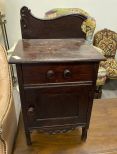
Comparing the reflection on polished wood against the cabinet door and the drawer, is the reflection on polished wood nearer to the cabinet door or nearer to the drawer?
the cabinet door

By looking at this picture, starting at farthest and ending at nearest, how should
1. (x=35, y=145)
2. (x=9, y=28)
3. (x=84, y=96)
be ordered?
(x=9, y=28)
(x=35, y=145)
(x=84, y=96)

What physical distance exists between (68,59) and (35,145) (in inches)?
24.4

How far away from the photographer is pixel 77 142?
3.53ft

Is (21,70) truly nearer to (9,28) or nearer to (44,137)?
(44,137)

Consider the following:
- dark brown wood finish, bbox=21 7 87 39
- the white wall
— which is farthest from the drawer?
the white wall

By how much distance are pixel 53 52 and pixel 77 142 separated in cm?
62

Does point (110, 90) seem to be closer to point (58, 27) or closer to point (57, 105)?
point (58, 27)

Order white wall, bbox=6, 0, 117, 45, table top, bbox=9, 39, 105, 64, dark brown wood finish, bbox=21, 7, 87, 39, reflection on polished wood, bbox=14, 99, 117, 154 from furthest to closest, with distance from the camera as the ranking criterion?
white wall, bbox=6, 0, 117, 45 < dark brown wood finish, bbox=21, 7, 87, 39 < reflection on polished wood, bbox=14, 99, 117, 154 < table top, bbox=9, 39, 105, 64

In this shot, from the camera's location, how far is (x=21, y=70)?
2.54 ft

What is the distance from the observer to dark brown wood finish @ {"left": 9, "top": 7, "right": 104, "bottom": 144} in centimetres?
77

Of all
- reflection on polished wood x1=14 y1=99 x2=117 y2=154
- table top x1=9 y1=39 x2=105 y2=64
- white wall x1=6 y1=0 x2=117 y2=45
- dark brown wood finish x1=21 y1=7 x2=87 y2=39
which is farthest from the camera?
white wall x1=6 y1=0 x2=117 y2=45

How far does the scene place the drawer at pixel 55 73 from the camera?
2.55 ft

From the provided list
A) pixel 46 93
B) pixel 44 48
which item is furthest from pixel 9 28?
pixel 46 93

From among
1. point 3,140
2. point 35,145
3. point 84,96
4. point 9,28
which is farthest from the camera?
point 9,28
